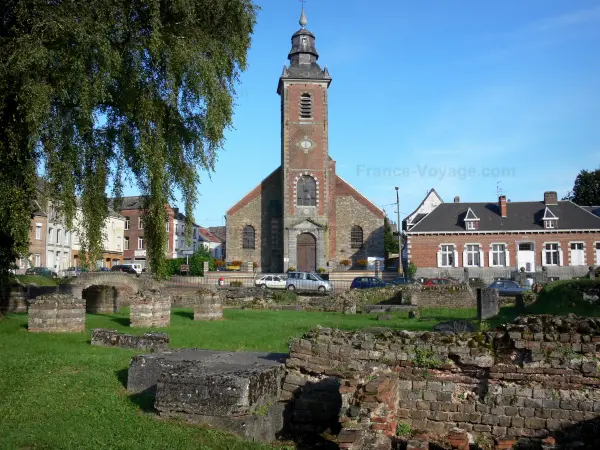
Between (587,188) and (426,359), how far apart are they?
73.2 m

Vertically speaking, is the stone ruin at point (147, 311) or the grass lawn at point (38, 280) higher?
the grass lawn at point (38, 280)

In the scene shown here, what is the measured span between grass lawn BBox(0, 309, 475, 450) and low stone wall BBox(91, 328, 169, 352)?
0.82ft

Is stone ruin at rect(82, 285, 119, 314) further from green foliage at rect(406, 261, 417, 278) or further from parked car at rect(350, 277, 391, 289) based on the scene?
green foliage at rect(406, 261, 417, 278)

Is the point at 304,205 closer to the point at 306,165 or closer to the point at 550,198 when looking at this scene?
the point at 306,165

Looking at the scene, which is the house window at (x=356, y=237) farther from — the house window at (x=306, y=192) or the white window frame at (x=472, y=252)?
the white window frame at (x=472, y=252)

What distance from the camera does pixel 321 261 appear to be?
49.3 metres

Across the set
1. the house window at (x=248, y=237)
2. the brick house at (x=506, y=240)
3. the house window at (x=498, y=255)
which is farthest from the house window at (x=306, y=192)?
the house window at (x=498, y=255)

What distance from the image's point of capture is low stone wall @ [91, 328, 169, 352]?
10.8 meters

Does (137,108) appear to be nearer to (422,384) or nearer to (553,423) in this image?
(422,384)

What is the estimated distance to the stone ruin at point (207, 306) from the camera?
61.2ft

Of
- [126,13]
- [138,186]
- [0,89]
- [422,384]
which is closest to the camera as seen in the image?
[422,384]

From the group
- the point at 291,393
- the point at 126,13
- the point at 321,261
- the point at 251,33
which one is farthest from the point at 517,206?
the point at 291,393

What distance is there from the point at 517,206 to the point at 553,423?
154 ft

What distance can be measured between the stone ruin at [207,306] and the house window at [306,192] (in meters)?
31.8
